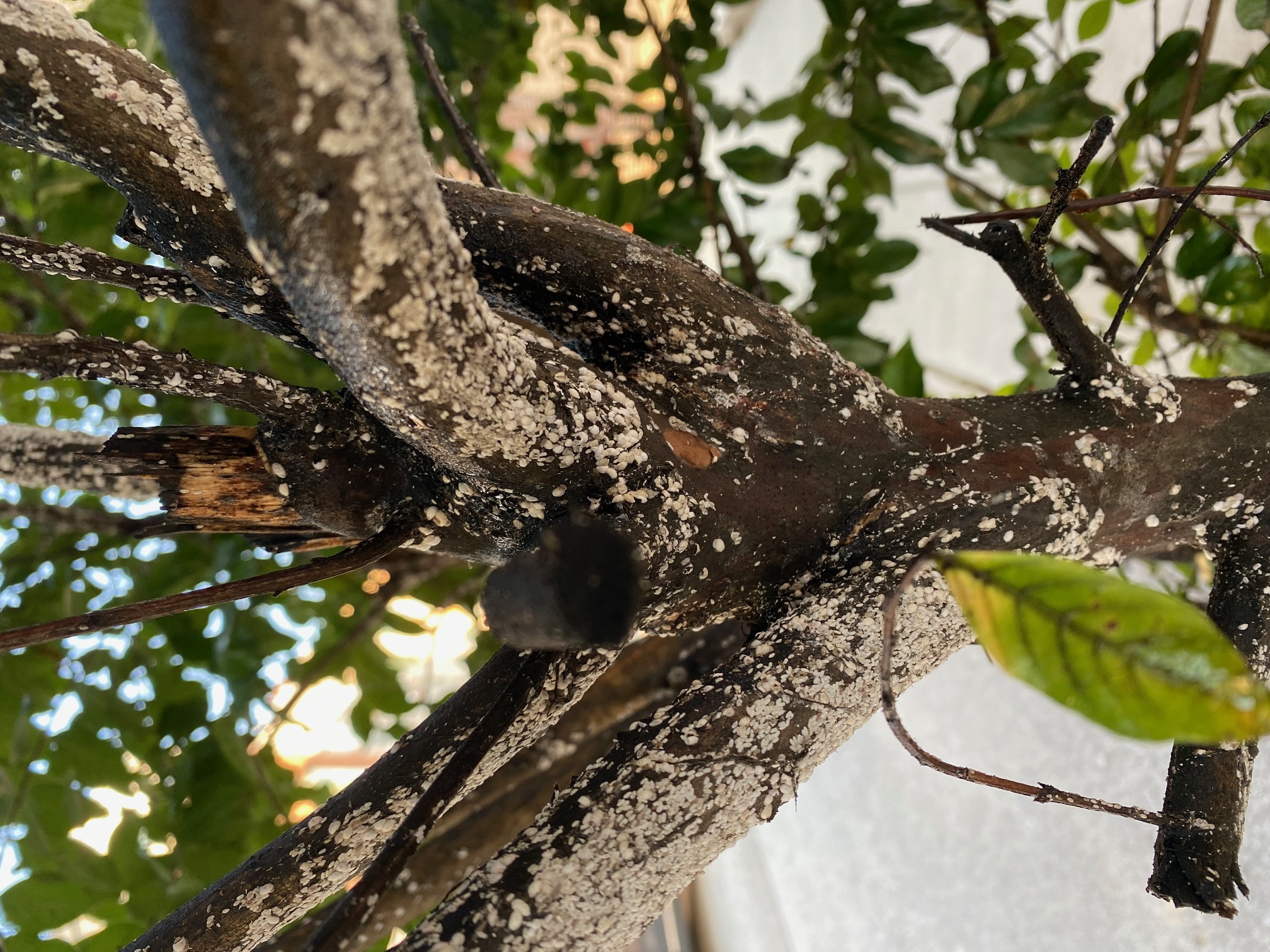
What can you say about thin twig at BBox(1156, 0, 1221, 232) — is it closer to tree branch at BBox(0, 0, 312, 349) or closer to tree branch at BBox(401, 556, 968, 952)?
tree branch at BBox(401, 556, 968, 952)

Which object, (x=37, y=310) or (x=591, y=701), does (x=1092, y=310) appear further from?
(x=37, y=310)

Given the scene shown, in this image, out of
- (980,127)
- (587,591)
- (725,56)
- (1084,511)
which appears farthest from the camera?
(725,56)

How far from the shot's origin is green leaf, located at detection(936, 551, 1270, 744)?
17 cm

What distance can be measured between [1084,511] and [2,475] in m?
0.43

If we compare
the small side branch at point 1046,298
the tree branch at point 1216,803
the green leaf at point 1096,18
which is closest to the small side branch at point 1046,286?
the small side branch at point 1046,298

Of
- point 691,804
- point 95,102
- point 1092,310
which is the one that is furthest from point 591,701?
point 1092,310

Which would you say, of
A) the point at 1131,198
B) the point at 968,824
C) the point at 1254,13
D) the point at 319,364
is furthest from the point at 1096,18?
the point at 968,824

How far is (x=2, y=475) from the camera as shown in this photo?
0.36 metres

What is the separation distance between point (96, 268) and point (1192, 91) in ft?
1.74

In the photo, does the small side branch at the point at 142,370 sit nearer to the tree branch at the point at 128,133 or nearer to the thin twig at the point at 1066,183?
the tree branch at the point at 128,133

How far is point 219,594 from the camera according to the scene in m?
0.27

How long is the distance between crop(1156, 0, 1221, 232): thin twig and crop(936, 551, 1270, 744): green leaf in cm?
40

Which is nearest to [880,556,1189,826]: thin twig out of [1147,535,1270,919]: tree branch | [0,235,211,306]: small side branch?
[1147,535,1270,919]: tree branch

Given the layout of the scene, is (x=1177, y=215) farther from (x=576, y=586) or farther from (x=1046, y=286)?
(x=576, y=586)
